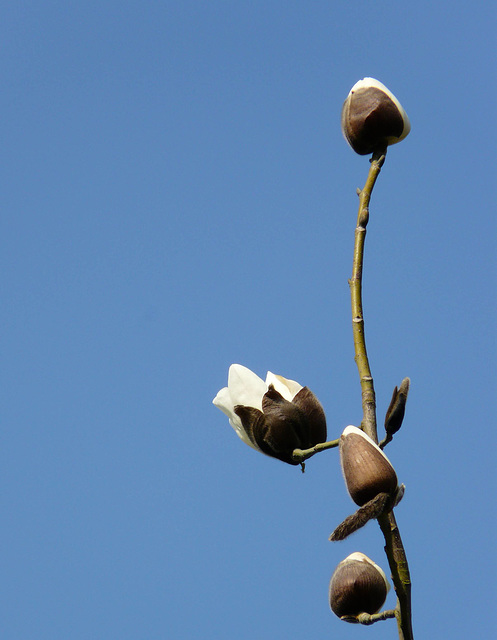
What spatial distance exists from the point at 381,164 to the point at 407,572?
1.72 feet

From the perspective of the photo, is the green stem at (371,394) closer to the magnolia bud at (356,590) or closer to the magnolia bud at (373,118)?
the magnolia bud at (373,118)

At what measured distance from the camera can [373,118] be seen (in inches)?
41.4

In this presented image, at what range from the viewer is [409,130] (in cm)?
108

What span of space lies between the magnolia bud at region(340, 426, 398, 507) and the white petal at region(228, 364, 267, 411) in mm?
256

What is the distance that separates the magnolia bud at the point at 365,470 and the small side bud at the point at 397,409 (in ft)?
0.34

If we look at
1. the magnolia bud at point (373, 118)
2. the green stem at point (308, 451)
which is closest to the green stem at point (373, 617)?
the green stem at point (308, 451)

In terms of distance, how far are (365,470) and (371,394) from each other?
126mm

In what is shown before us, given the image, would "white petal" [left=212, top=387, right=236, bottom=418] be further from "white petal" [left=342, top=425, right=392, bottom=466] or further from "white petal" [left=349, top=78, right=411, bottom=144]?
"white petal" [left=349, top=78, right=411, bottom=144]

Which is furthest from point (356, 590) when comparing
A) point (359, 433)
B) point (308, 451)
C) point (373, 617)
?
point (359, 433)

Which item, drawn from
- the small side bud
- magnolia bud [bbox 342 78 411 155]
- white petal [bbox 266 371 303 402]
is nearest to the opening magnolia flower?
white petal [bbox 266 371 303 402]

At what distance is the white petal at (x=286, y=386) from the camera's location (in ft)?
3.36

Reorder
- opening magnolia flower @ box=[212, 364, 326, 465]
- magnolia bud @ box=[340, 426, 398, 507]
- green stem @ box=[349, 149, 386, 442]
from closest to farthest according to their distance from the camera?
magnolia bud @ box=[340, 426, 398, 507], green stem @ box=[349, 149, 386, 442], opening magnolia flower @ box=[212, 364, 326, 465]

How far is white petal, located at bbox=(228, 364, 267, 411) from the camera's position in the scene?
1.03 m

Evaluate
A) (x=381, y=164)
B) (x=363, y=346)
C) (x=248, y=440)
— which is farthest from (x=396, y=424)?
(x=381, y=164)
